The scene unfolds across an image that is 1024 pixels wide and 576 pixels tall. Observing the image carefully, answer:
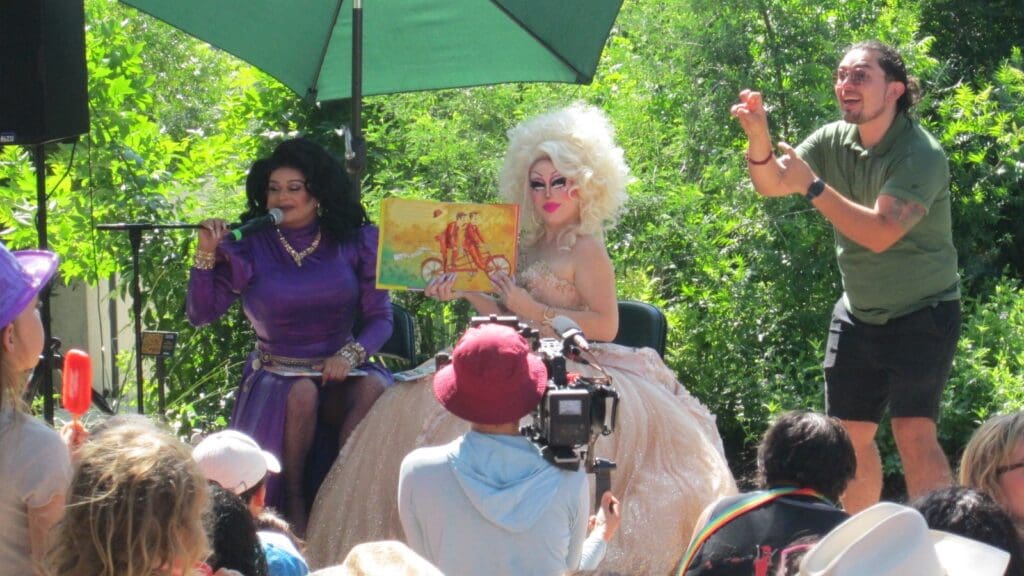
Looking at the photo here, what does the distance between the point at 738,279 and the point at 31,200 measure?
3.51 metres

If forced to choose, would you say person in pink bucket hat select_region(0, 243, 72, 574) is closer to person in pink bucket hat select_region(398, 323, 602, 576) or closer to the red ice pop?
the red ice pop

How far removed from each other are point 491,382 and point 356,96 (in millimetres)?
2163

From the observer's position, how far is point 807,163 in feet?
15.5

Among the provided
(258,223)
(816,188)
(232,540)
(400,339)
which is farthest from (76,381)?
(816,188)

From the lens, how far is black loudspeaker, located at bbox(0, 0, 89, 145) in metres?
4.72

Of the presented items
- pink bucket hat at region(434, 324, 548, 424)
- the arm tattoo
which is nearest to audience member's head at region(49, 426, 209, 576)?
pink bucket hat at region(434, 324, 548, 424)

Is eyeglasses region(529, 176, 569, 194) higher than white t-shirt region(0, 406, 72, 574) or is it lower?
higher

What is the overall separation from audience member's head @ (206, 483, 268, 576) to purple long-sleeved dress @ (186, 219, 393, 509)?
6.02ft

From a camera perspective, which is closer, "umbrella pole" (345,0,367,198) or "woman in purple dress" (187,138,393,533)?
"woman in purple dress" (187,138,393,533)

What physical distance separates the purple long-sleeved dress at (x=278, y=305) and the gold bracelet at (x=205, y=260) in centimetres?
2

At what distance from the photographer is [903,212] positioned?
4375 mm

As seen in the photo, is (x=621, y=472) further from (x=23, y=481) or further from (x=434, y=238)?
(x=23, y=481)

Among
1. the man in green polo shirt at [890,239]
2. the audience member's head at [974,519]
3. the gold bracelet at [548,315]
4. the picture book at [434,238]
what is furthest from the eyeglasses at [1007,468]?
the picture book at [434,238]

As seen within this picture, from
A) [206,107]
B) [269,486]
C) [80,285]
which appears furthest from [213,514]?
[206,107]
